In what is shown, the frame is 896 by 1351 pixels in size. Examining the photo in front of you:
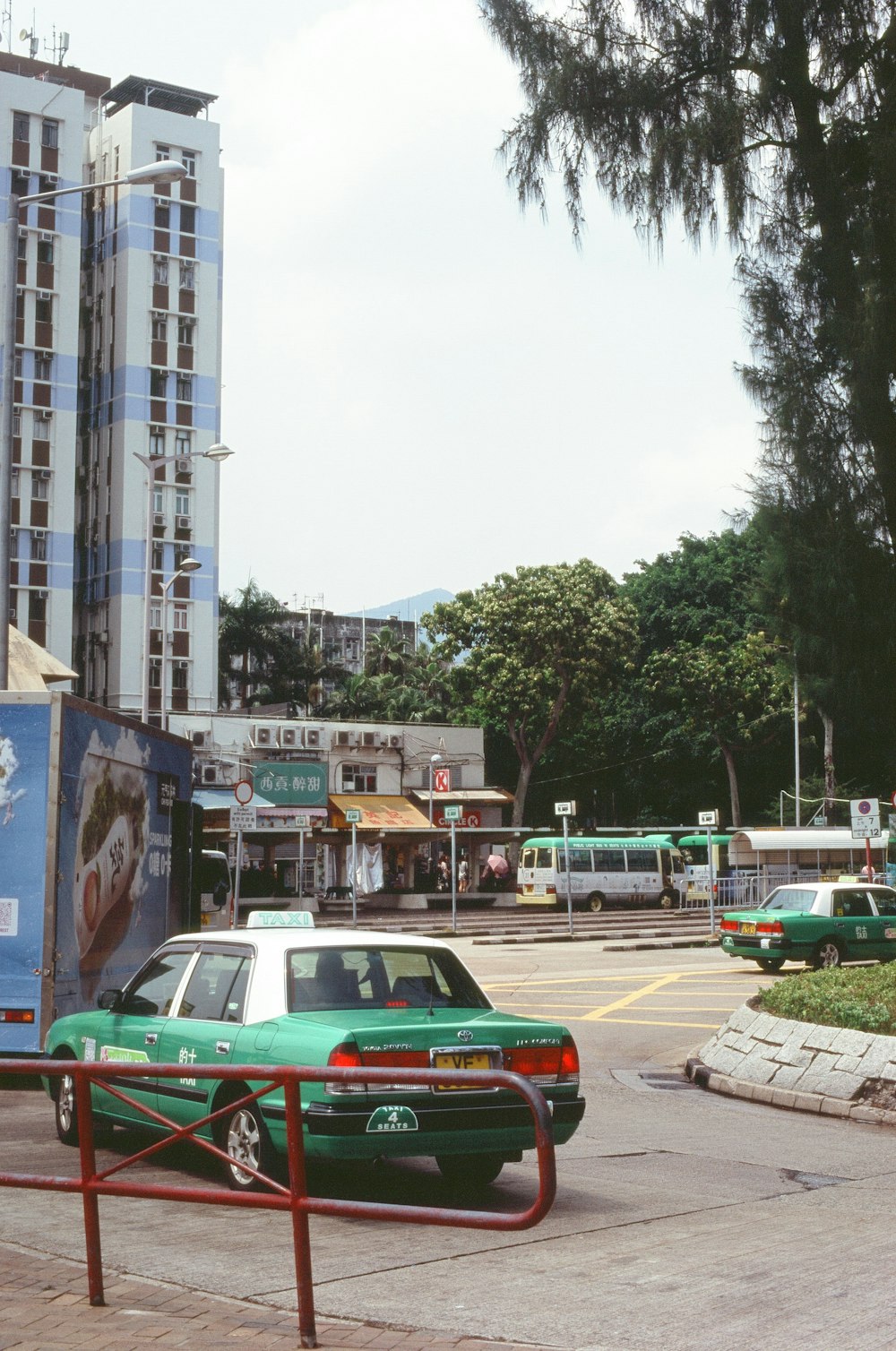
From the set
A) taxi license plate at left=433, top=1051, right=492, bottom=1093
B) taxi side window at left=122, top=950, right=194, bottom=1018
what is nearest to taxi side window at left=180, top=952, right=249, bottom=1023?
taxi side window at left=122, top=950, right=194, bottom=1018

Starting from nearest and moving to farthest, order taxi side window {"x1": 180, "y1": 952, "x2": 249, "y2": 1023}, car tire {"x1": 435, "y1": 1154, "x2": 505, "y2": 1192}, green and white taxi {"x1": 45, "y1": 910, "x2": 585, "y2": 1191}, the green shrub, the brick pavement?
the brick pavement, green and white taxi {"x1": 45, "y1": 910, "x2": 585, "y2": 1191}, car tire {"x1": 435, "y1": 1154, "x2": 505, "y2": 1192}, taxi side window {"x1": 180, "y1": 952, "x2": 249, "y2": 1023}, the green shrub

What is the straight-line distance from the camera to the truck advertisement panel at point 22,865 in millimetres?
11797

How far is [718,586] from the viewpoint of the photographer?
6669cm

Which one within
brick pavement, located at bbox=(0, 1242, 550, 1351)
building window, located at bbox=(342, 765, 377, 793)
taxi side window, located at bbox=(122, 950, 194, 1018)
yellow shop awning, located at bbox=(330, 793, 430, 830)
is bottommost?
brick pavement, located at bbox=(0, 1242, 550, 1351)

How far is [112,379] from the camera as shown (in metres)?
67.7

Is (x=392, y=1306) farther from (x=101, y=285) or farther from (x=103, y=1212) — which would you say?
(x=101, y=285)

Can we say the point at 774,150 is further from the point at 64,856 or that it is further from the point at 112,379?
the point at 112,379

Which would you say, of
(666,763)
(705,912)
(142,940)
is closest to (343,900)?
(705,912)

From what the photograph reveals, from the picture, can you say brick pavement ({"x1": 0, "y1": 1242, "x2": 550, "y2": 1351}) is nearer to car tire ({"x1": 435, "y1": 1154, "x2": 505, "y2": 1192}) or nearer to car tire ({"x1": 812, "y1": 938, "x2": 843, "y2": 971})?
car tire ({"x1": 435, "y1": 1154, "x2": 505, "y2": 1192})

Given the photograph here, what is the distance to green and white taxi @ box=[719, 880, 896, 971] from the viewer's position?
24.5m

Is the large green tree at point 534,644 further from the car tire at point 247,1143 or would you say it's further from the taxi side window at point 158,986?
the car tire at point 247,1143

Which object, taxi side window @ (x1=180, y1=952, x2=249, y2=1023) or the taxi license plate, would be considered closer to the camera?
the taxi license plate

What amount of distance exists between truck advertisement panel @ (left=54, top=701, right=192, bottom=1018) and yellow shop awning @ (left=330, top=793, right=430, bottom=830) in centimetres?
3526

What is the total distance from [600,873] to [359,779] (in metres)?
9.43
